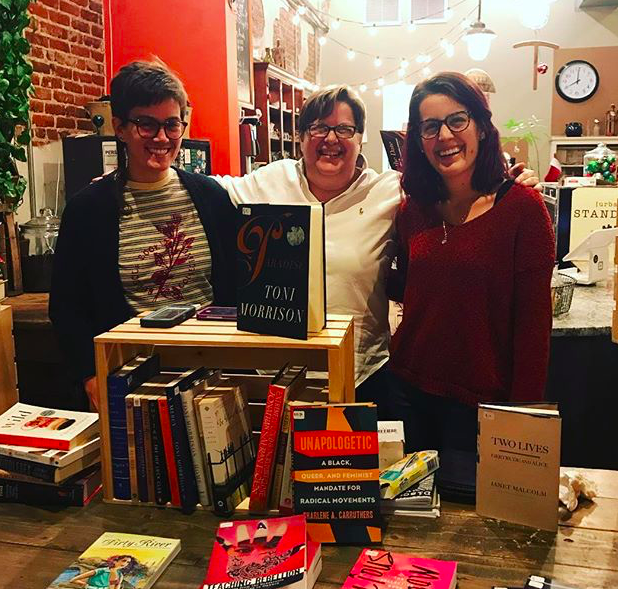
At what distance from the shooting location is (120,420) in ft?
5.03

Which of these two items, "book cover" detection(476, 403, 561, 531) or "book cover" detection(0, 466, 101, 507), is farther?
"book cover" detection(0, 466, 101, 507)

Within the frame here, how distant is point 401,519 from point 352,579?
0.85ft

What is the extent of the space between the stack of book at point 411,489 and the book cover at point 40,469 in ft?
2.27

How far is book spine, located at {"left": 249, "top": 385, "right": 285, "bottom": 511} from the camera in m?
1.44

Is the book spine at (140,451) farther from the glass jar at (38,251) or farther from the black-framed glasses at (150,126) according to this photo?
the glass jar at (38,251)

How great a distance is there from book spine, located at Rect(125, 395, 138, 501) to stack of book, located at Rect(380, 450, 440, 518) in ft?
1.79

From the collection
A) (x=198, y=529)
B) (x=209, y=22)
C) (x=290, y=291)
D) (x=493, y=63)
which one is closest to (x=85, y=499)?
(x=198, y=529)

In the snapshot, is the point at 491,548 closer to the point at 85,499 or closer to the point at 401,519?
the point at 401,519

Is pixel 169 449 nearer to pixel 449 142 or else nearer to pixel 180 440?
pixel 180 440

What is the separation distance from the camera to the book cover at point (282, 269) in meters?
1.44

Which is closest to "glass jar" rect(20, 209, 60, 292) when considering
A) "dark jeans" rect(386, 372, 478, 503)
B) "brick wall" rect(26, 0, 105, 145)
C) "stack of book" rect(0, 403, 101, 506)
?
"brick wall" rect(26, 0, 105, 145)

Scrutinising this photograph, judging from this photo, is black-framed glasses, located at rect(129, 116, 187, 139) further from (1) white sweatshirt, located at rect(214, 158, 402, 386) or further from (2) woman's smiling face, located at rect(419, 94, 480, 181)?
(2) woman's smiling face, located at rect(419, 94, 480, 181)

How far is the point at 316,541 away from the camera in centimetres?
135

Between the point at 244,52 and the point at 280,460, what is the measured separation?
17.8 feet
